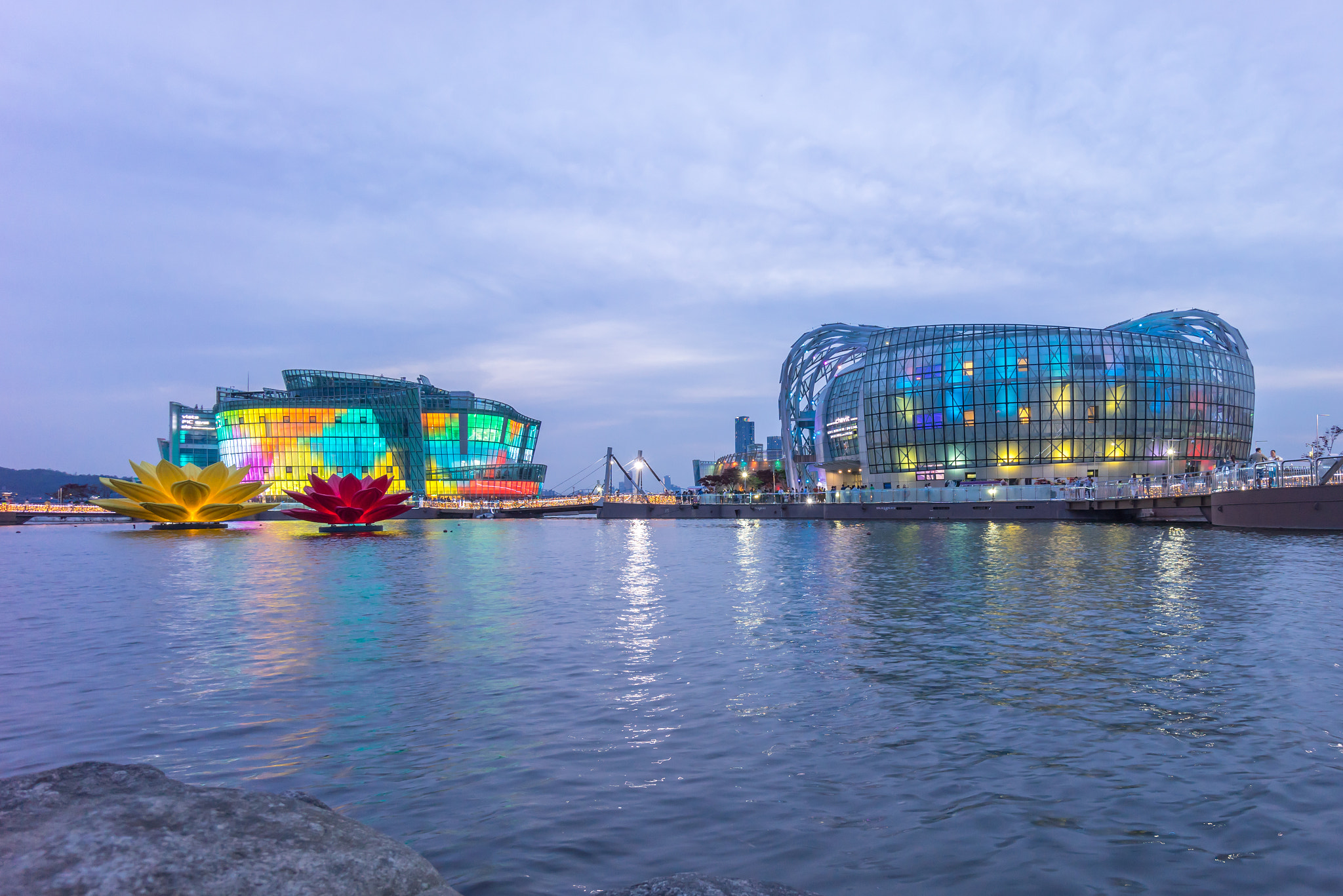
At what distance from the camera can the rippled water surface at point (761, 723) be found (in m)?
7.36

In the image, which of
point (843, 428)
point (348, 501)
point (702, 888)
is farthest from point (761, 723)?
point (843, 428)

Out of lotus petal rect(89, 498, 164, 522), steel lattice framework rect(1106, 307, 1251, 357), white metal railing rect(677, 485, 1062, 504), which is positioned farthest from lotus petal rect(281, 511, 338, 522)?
steel lattice framework rect(1106, 307, 1251, 357)

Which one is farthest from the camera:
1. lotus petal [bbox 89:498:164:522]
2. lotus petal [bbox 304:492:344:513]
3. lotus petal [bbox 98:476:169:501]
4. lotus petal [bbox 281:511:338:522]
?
lotus petal [bbox 281:511:338:522]

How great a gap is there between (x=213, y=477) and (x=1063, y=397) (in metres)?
119

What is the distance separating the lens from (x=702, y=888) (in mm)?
4832

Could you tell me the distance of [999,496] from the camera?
328ft

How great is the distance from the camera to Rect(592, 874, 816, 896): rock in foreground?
4.80 metres

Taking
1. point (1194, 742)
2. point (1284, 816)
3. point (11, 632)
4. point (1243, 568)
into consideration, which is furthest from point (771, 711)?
point (1243, 568)

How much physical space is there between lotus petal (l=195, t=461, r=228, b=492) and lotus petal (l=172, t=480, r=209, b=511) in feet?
2.28

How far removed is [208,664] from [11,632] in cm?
871

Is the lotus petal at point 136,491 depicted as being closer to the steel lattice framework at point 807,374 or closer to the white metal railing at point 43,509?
the white metal railing at point 43,509

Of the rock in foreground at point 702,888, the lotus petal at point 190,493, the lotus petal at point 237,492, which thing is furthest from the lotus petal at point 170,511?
the rock in foreground at point 702,888

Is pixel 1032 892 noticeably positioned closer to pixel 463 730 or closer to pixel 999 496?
pixel 463 730

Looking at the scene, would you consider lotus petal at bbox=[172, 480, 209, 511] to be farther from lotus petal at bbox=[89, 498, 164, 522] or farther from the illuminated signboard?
the illuminated signboard
